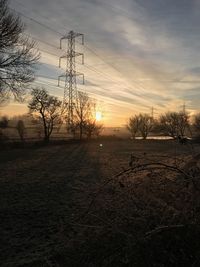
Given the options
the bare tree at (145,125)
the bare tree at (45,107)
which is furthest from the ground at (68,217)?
the bare tree at (145,125)

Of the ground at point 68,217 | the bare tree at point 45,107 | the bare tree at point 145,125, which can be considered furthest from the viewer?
the bare tree at point 145,125

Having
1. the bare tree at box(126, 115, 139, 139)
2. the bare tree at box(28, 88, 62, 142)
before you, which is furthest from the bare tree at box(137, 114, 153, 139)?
the bare tree at box(28, 88, 62, 142)

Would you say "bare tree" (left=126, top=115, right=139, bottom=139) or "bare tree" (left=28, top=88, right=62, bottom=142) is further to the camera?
"bare tree" (left=126, top=115, right=139, bottom=139)

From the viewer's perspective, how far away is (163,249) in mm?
5203

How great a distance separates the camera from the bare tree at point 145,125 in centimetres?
12223

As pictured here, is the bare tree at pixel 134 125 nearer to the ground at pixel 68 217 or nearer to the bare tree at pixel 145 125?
the bare tree at pixel 145 125

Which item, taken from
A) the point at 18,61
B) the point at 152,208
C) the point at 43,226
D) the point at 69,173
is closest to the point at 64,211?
the point at 43,226

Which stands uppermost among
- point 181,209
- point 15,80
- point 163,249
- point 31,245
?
point 15,80

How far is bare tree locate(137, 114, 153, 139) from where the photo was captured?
122231 millimetres

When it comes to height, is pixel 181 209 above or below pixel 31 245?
above

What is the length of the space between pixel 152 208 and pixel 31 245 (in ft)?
8.03

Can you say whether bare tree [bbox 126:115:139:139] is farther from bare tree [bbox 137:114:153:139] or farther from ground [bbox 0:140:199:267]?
ground [bbox 0:140:199:267]

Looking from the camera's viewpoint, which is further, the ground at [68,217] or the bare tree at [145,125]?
the bare tree at [145,125]

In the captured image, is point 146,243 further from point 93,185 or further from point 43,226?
point 93,185
